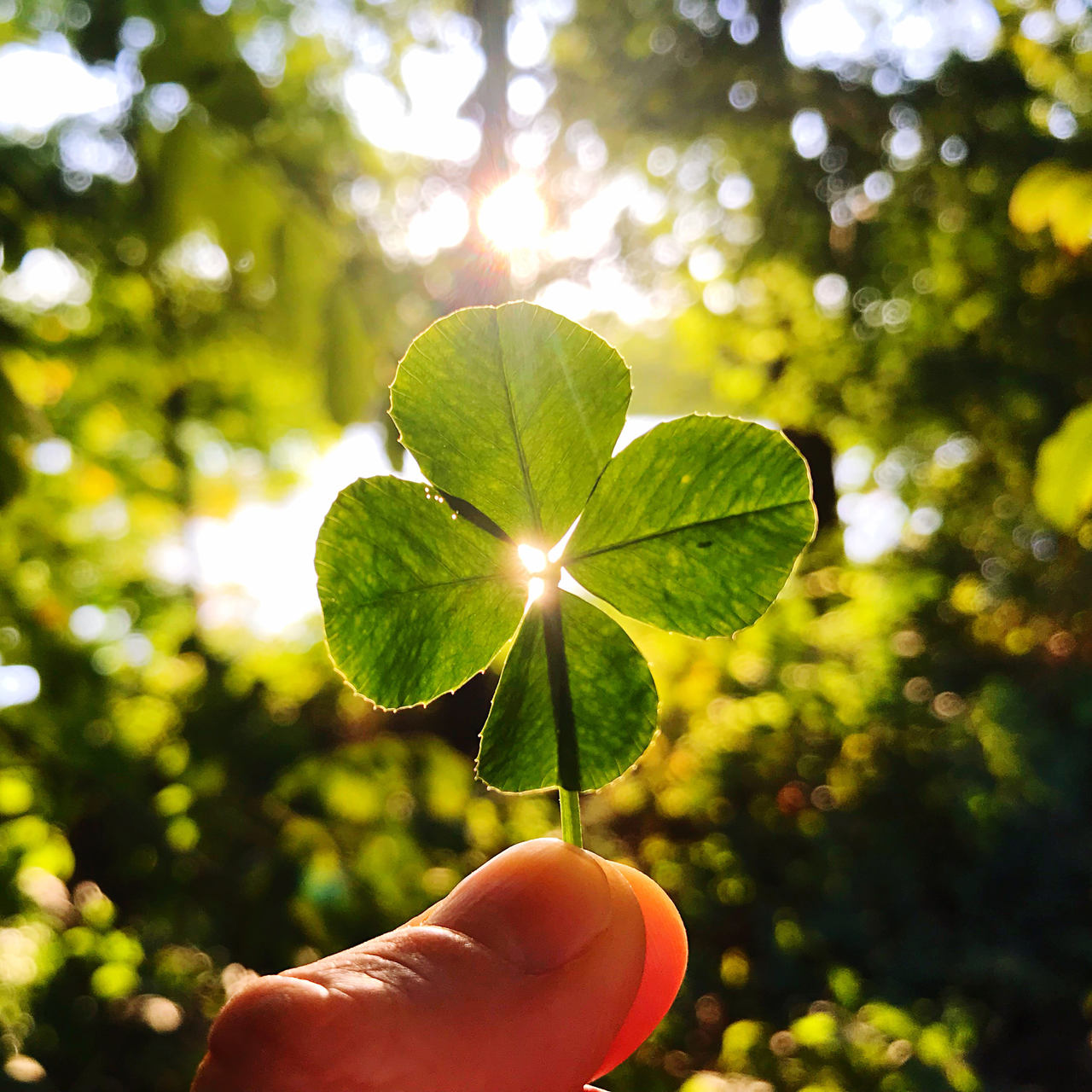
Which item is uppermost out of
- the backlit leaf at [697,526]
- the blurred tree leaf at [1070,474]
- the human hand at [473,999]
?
the blurred tree leaf at [1070,474]

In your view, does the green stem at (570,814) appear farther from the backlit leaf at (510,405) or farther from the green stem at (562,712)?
the backlit leaf at (510,405)

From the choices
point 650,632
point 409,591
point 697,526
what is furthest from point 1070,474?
point 650,632

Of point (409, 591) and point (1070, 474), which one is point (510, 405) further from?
point (1070, 474)

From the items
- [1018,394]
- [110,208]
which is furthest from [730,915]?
[110,208]

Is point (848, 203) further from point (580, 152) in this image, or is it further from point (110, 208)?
point (110, 208)

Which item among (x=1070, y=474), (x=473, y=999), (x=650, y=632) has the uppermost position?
(x=650, y=632)

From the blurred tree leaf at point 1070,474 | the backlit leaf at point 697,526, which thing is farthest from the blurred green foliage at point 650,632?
the backlit leaf at point 697,526

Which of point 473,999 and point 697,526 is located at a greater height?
point 697,526
